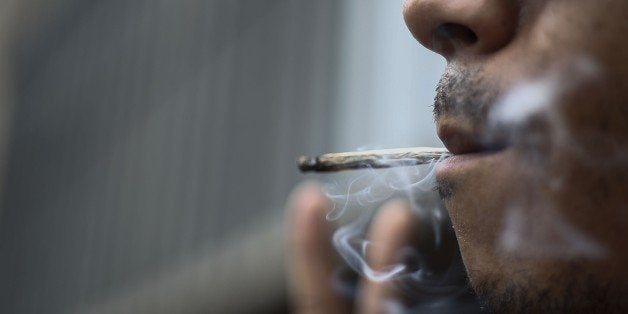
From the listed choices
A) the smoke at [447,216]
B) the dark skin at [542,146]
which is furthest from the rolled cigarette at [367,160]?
the dark skin at [542,146]

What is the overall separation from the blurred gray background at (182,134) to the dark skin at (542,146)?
6.2 inches

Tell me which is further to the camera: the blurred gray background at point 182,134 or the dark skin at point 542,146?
the blurred gray background at point 182,134

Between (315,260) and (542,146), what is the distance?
43 cm

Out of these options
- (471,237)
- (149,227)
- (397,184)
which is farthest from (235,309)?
(471,237)

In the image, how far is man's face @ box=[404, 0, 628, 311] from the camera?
57 cm

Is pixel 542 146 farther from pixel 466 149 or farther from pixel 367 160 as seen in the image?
pixel 367 160

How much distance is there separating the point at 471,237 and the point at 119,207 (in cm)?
266

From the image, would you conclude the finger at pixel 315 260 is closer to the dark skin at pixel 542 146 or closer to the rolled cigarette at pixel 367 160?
the rolled cigarette at pixel 367 160

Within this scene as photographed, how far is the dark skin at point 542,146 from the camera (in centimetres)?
A: 57

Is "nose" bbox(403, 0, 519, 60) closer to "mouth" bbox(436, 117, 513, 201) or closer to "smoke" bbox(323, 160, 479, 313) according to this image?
"mouth" bbox(436, 117, 513, 201)

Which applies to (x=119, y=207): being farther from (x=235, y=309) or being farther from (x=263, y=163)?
(x=263, y=163)

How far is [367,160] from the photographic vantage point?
79cm

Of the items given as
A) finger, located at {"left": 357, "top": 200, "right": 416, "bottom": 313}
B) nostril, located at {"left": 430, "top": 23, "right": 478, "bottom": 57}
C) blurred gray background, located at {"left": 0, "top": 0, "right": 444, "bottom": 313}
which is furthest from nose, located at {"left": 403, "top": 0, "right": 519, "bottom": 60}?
finger, located at {"left": 357, "top": 200, "right": 416, "bottom": 313}

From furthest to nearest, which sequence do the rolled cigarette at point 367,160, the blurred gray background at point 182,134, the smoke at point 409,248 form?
the blurred gray background at point 182,134 < the smoke at point 409,248 < the rolled cigarette at point 367,160
